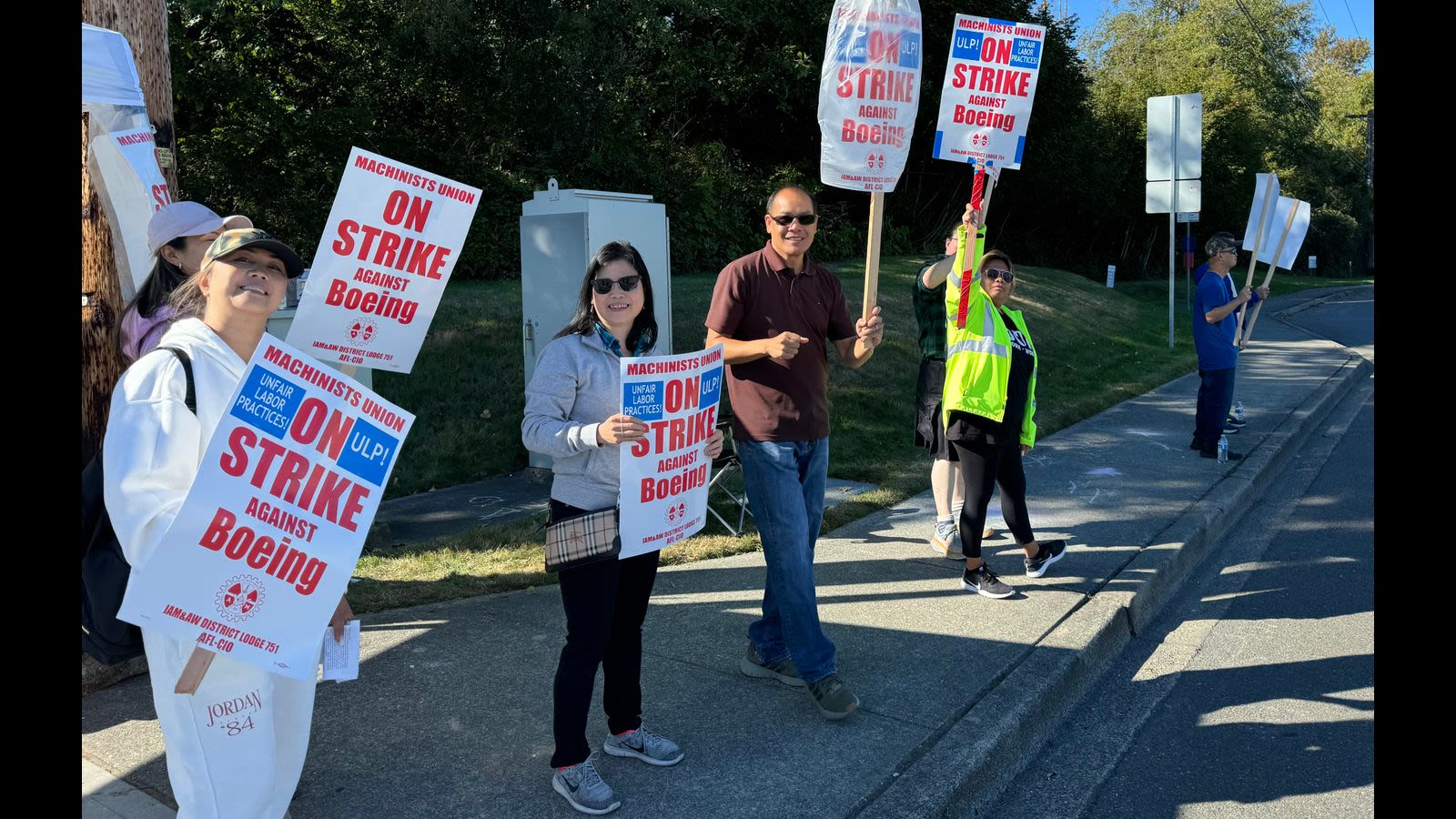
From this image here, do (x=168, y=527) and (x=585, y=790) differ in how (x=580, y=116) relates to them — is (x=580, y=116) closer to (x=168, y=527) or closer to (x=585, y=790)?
(x=585, y=790)

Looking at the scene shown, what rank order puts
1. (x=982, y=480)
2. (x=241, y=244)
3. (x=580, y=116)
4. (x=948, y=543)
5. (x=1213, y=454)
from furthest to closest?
(x=580, y=116) < (x=1213, y=454) < (x=948, y=543) < (x=982, y=480) < (x=241, y=244)

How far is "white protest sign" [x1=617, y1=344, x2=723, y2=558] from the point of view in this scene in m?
3.45

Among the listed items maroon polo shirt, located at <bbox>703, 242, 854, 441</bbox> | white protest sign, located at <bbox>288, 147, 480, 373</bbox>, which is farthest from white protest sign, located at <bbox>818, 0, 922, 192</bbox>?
white protest sign, located at <bbox>288, 147, 480, 373</bbox>

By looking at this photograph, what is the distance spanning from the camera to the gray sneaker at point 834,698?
163 inches

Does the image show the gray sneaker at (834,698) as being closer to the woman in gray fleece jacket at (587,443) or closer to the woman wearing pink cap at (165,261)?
the woman in gray fleece jacket at (587,443)

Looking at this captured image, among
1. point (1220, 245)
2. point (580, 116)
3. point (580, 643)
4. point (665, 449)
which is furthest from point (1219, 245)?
point (580, 116)

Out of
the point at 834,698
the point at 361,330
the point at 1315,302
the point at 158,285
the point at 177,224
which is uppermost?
the point at 177,224

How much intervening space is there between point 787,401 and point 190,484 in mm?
2292

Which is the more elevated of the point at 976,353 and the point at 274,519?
the point at 976,353

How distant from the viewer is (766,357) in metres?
4.23

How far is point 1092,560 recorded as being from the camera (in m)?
6.40

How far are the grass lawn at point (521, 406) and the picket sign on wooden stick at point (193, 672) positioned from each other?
2917 millimetres
